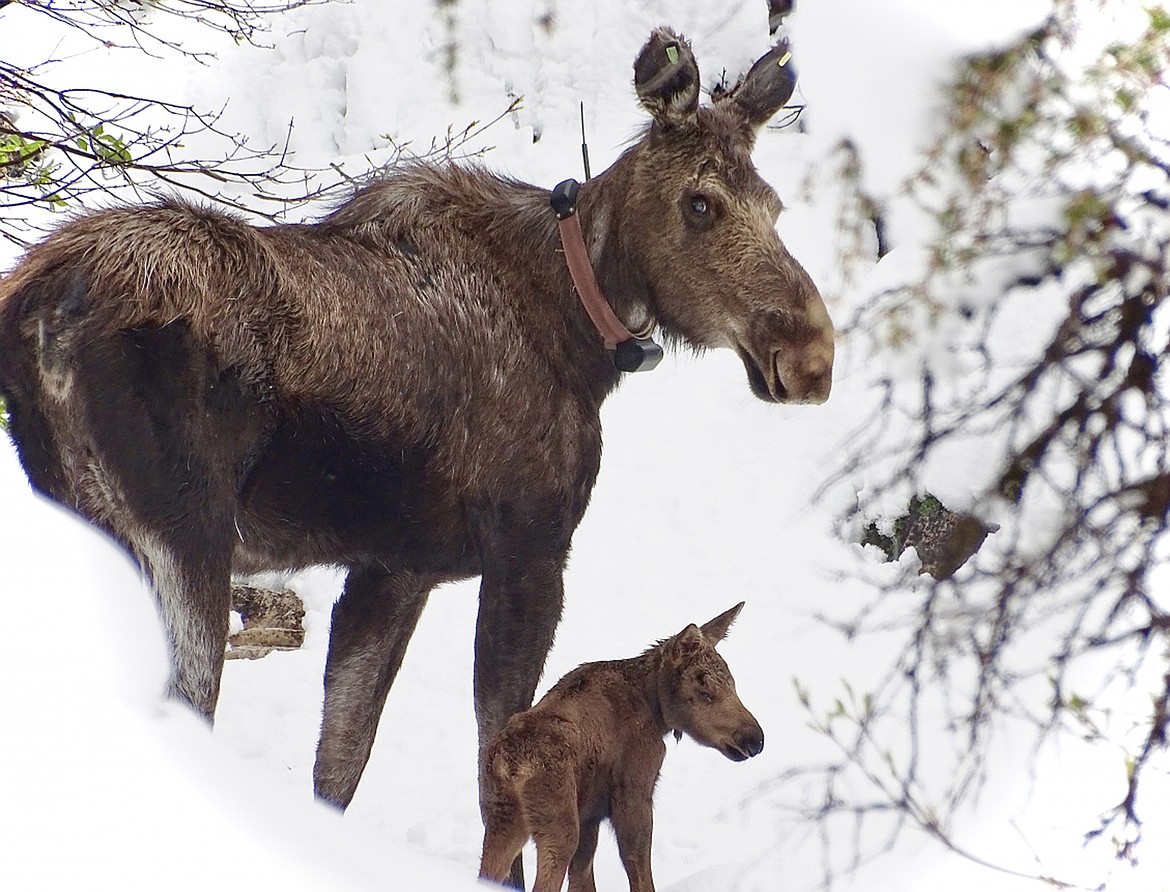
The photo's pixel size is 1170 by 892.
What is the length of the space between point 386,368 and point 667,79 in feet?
3.41

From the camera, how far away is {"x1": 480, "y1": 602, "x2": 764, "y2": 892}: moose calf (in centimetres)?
286

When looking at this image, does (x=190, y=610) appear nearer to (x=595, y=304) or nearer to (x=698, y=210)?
(x=595, y=304)

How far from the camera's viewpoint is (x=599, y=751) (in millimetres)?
3055

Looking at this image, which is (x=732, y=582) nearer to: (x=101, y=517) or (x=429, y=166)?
(x=429, y=166)

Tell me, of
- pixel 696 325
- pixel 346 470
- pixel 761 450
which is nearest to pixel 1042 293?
pixel 696 325

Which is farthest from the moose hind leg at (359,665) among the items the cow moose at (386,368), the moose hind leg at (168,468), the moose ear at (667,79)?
the moose ear at (667,79)

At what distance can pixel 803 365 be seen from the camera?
304 cm

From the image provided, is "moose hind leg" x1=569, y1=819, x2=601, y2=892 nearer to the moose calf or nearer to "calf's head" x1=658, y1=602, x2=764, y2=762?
the moose calf

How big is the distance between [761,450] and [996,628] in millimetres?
3832

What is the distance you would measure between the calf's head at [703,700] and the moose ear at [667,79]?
4.40 feet

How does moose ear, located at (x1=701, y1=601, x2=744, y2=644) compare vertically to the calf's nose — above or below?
above

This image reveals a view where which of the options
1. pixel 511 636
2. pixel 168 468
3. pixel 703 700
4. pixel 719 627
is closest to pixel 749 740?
pixel 703 700

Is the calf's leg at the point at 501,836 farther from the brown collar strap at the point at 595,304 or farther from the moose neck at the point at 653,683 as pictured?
the brown collar strap at the point at 595,304

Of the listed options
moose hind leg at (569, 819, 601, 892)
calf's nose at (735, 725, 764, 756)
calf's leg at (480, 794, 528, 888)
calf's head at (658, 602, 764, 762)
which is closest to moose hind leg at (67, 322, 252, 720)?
calf's leg at (480, 794, 528, 888)
